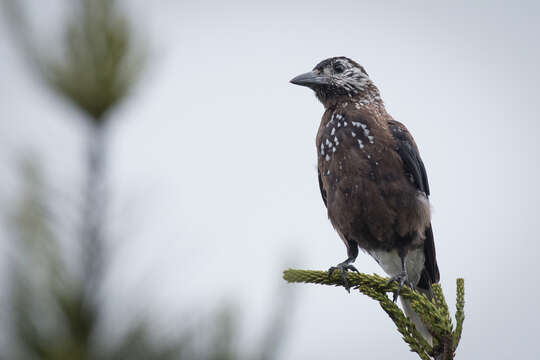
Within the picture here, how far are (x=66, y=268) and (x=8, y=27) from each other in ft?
3.58

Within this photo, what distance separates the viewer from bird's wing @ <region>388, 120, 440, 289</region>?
14.1 feet

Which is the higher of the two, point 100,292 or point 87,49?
point 87,49

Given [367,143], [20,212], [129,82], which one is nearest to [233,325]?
[20,212]

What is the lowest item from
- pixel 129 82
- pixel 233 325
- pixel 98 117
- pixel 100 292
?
pixel 233 325

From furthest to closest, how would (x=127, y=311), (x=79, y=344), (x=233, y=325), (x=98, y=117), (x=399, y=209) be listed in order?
(x=399, y=209) → (x=233, y=325) → (x=98, y=117) → (x=127, y=311) → (x=79, y=344)

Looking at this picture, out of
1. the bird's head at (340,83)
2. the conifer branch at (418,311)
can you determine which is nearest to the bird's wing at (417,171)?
the bird's head at (340,83)

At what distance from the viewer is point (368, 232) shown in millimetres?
4191

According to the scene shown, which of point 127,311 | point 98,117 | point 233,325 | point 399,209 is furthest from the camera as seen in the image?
point 399,209

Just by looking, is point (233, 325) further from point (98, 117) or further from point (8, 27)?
point (8, 27)

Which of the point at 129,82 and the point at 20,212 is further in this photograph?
the point at 129,82

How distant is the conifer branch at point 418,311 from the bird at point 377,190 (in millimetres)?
367

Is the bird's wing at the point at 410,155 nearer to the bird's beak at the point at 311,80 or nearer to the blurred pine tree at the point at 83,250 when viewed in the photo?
the bird's beak at the point at 311,80

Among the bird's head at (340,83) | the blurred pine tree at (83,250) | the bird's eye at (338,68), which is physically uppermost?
the bird's eye at (338,68)

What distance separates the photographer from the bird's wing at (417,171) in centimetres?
430
